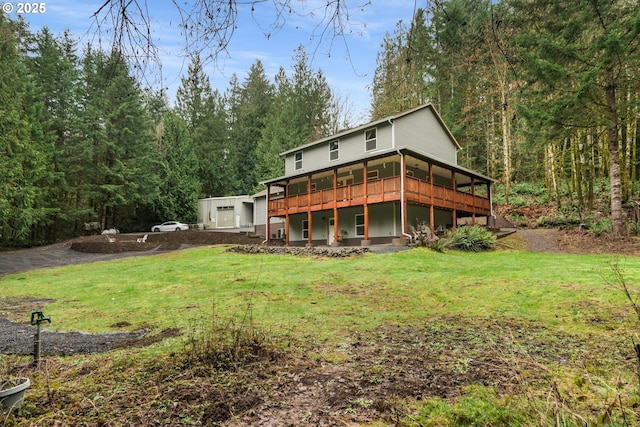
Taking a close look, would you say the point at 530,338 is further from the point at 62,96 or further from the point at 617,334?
the point at 62,96

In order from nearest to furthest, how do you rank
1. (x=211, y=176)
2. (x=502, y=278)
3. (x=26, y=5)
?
1. (x=26, y=5)
2. (x=502, y=278)
3. (x=211, y=176)

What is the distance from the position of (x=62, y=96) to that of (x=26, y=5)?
31707 millimetres

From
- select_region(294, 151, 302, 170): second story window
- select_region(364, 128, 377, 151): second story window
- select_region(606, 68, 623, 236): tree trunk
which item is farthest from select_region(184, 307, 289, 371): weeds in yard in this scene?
select_region(294, 151, 302, 170): second story window

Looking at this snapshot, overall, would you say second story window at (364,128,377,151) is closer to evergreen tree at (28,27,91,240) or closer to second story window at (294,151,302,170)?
second story window at (294,151,302,170)

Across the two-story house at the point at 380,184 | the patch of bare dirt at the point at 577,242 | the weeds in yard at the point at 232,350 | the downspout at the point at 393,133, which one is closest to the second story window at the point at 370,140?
the two-story house at the point at 380,184

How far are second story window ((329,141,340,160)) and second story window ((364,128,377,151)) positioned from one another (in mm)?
2294

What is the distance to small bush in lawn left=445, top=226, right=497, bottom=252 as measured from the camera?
52.1 feet

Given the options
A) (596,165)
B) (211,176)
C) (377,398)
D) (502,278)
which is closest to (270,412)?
(377,398)

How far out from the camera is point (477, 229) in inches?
647

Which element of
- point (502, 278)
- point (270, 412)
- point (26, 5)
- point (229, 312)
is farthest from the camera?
point (502, 278)

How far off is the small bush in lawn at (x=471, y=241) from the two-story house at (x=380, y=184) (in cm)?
215

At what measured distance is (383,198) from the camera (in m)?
18.1

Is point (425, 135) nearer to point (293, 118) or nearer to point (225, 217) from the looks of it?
point (293, 118)

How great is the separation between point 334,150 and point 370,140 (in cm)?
299
